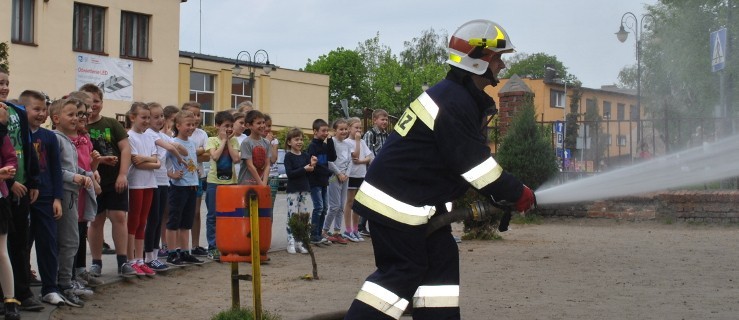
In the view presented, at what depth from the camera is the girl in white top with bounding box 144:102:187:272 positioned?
1034 cm

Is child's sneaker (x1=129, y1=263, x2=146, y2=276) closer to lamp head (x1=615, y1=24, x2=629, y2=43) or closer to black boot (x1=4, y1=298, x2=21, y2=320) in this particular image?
black boot (x1=4, y1=298, x2=21, y2=320)

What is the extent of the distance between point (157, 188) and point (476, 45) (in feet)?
17.5

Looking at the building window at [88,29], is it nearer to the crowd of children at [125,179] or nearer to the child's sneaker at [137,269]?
the crowd of children at [125,179]

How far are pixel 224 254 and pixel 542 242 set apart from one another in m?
8.72

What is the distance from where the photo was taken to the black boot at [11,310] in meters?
7.23

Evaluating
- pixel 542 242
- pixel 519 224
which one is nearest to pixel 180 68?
pixel 519 224

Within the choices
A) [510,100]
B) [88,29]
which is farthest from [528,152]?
[88,29]

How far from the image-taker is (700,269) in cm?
1159

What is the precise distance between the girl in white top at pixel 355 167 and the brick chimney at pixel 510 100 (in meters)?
6.92

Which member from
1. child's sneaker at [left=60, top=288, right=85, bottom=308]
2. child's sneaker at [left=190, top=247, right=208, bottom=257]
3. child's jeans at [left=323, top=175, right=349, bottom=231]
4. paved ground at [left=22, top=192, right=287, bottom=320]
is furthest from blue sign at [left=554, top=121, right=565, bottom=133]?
child's sneaker at [left=60, top=288, right=85, bottom=308]

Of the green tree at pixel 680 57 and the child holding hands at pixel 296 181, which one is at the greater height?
the green tree at pixel 680 57

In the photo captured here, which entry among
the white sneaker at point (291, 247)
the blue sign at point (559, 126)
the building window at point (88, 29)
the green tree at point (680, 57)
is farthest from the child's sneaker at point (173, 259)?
the green tree at point (680, 57)

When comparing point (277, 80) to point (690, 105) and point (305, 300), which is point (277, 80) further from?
point (305, 300)

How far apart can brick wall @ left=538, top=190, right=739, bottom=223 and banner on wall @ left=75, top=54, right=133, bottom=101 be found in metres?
26.7
